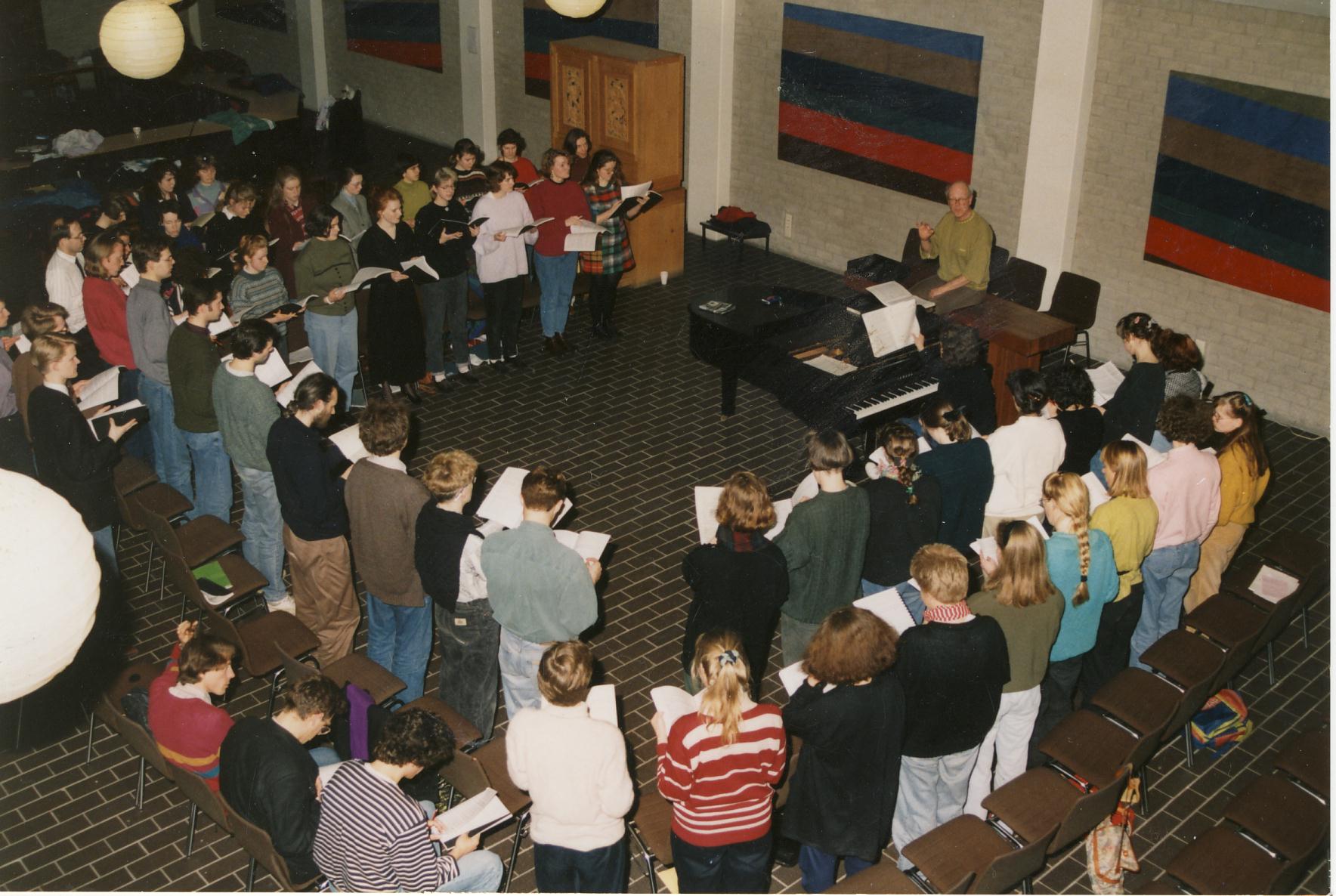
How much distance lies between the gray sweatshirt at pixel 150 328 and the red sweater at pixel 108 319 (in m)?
0.16

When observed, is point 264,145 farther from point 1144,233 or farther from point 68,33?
point 1144,233

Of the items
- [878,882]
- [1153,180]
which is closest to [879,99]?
[1153,180]

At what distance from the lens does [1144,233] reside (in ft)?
32.6

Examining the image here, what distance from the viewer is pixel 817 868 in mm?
5039

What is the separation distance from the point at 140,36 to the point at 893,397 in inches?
198

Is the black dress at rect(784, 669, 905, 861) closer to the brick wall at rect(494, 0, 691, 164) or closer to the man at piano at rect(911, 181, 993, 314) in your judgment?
the man at piano at rect(911, 181, 993, 314)

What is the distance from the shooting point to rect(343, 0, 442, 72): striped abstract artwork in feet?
53.3

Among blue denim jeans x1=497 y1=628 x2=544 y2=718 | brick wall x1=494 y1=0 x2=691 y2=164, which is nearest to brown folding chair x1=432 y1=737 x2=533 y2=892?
blue denim jeans x1=497 y1=628 x2=544 y2=718

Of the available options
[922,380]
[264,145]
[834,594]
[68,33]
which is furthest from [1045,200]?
[68,33]

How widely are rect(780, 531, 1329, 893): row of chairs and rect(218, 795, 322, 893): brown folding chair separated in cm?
206

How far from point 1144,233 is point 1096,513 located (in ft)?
16.7

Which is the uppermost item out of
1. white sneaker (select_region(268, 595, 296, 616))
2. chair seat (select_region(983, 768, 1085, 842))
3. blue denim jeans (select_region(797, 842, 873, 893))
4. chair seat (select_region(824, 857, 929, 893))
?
chair seat (select_region(824, 857, 929, 893))

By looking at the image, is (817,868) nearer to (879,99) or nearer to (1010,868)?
(1010,868)

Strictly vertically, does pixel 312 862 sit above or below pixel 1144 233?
below
